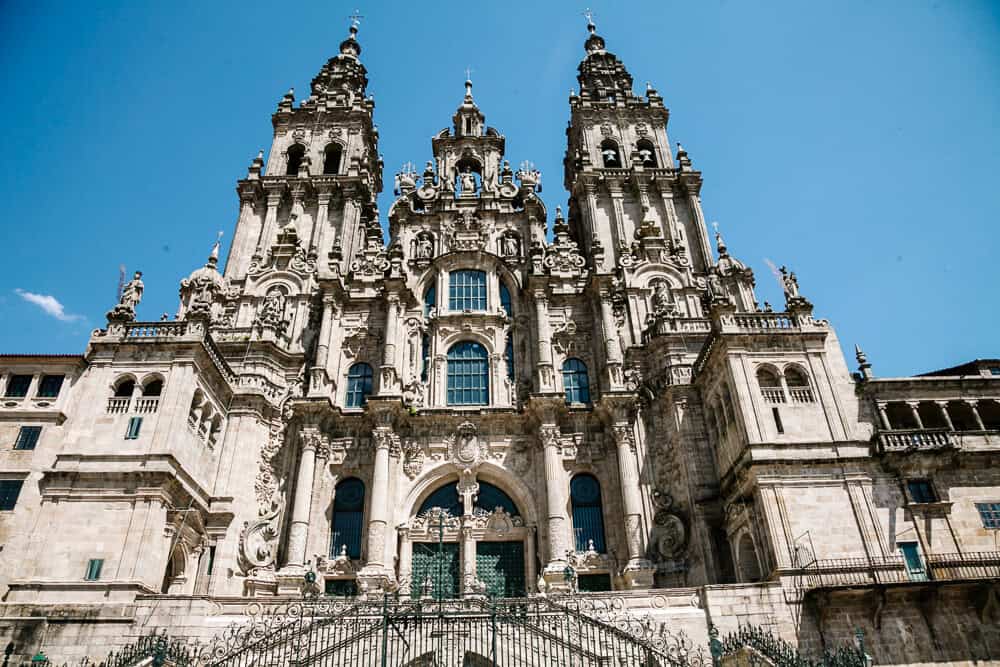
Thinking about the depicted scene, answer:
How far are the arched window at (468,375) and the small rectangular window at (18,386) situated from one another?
1680cm

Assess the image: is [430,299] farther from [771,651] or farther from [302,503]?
[771,651]

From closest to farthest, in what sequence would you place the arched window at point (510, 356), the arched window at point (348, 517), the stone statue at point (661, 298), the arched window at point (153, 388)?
the arched window at point (153, 388), the arched window at point (348, 517), the stone statue at point (661, 298), the arched window at point (510, 356)

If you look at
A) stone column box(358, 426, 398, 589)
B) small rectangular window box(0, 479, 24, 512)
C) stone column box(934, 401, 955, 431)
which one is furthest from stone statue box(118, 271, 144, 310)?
stone column box(934, 401, 955, 431)

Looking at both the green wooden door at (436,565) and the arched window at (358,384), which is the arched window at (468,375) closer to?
the arched window at (358,384)

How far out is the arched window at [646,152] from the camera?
38.6 meters

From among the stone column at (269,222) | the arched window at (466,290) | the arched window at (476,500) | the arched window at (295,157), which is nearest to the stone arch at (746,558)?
the arched window at (476,500)

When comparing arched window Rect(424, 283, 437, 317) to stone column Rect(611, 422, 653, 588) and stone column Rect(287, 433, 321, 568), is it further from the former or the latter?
stone column Rect(611, 422, 653, 588)

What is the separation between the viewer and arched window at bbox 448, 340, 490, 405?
103 feet

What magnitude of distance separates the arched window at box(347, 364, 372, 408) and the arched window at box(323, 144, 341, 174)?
534 inches

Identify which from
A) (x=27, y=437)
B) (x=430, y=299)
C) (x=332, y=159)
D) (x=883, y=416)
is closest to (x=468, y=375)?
(x=430, y=299)

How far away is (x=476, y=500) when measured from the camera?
28891 millimetres

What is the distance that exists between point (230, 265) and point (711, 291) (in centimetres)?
2339

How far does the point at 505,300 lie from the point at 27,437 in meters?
20.6

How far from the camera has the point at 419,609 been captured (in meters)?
17.9
